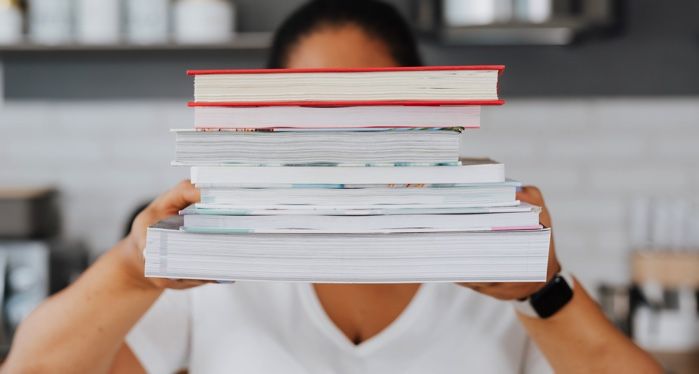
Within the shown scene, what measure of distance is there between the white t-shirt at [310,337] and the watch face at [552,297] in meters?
0.24

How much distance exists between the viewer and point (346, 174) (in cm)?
64

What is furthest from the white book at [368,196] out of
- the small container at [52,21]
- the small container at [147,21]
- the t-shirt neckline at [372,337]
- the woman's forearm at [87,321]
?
the small container at [52,21]

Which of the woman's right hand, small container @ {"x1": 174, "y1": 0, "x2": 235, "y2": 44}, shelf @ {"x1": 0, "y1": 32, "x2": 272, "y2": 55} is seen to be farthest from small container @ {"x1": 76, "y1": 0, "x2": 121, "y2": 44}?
the woman's right hand

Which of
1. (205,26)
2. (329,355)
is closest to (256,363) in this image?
(329,355)

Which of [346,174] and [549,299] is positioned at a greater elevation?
[346,174]

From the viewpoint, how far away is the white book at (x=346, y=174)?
2.11ft

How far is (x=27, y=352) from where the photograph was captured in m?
0.99

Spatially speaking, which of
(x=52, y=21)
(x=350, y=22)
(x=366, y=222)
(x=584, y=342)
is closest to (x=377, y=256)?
(x=366, y=222)

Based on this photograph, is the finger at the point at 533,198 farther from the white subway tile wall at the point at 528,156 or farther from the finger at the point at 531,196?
the white subway tile wall at the point at 528,156

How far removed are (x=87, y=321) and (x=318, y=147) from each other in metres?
0.47

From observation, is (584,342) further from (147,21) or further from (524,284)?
(147,21)

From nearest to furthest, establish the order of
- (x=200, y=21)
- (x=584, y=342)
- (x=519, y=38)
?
(x=584, y=342), (x=200, y=21), (x=519, y=38)

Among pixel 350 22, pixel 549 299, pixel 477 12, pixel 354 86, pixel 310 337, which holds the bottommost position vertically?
pixel 310 337

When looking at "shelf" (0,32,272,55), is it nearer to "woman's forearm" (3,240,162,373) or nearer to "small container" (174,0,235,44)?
"small container" (174,0,235,44)
